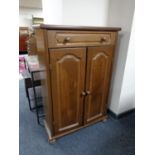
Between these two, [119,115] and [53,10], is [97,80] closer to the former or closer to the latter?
[119,115]

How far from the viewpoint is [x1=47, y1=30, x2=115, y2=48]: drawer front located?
1136 millimetres

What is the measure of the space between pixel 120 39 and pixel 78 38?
672 mm

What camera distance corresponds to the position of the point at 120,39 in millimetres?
1664

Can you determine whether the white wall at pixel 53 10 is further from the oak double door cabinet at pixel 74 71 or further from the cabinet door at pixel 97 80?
the cabinet door at pixel 97 80

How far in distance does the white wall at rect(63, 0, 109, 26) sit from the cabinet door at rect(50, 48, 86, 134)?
0.52m

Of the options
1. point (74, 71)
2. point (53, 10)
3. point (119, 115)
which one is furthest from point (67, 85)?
point (119, 115)

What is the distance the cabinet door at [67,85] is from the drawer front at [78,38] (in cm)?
6

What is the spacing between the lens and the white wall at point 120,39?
1525 millimetres

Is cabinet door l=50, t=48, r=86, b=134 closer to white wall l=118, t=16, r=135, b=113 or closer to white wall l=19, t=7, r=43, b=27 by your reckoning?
white wall l=118, t=16, r=135, b=113

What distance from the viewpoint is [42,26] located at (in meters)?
1.06

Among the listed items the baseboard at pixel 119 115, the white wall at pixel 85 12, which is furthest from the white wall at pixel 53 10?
the baseboard at pixel 119 115
